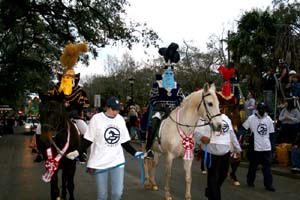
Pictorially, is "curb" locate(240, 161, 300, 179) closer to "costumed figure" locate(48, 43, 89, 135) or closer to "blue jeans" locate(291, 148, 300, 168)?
"blue jeans" locate(291, 148, 300, 168)

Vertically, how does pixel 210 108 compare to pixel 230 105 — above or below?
below

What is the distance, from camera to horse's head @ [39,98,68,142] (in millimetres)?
8434

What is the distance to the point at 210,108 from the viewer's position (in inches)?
342

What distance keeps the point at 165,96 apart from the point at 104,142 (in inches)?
170

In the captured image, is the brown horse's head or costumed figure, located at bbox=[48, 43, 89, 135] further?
the brown horse's head

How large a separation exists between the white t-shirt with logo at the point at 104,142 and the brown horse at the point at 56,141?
1.87 m

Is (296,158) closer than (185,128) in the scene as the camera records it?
No

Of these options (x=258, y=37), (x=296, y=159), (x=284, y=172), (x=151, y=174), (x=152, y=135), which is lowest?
(x=284, y=172)

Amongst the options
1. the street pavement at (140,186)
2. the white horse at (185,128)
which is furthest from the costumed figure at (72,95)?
the white horse at (185,128)

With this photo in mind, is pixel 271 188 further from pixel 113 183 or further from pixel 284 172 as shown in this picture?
pixel 113 183

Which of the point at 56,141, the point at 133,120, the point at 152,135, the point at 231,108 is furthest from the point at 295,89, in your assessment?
the point at 133,120

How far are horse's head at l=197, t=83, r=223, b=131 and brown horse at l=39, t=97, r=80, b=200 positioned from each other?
2.53m

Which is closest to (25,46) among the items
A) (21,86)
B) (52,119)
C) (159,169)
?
(21,86)

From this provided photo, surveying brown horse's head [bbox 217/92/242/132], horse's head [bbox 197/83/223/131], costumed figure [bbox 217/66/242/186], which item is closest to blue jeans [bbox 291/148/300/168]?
costumed figure [bbox 217/66/242/186]
